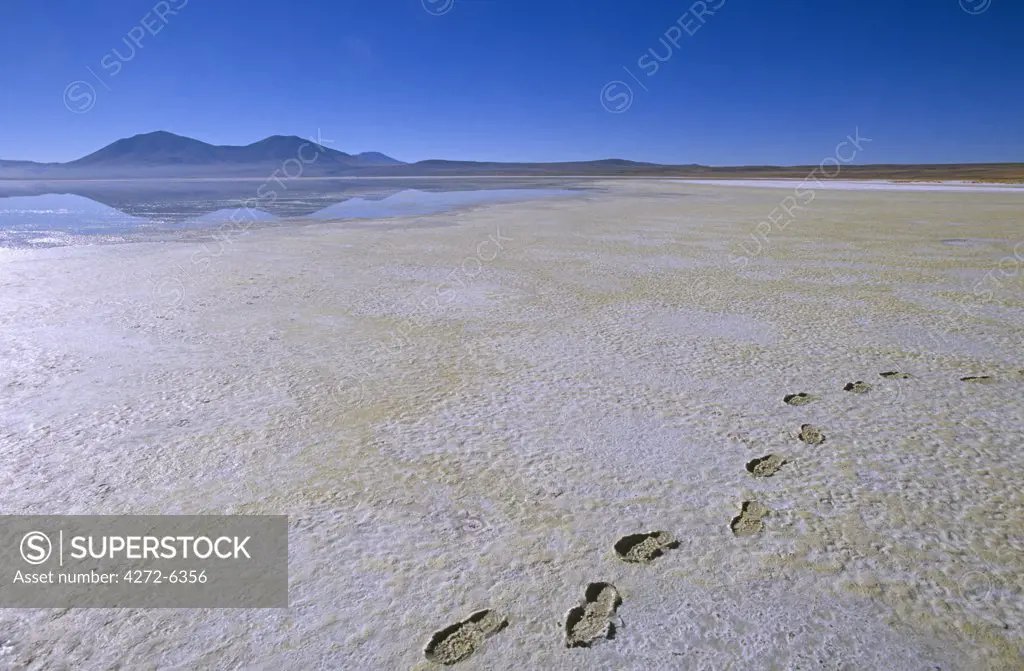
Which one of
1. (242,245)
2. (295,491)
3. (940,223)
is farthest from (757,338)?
(940,223)

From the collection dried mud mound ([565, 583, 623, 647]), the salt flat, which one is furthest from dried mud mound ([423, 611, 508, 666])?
dried mud mound ([565, 583, 623, 647])

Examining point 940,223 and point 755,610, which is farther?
point 940,223

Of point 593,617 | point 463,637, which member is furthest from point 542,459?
point 463,637

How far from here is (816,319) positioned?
7367 millimetres

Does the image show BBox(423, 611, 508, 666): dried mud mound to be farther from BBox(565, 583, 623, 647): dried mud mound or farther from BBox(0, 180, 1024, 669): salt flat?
BBox(565, 583, 623, 647): dried mud mound

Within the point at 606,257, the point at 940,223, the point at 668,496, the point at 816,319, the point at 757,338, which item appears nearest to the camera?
the point at 668,496

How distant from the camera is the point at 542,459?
3.96m

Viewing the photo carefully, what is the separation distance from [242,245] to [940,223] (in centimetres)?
1997

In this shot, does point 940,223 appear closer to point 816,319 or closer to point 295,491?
point 816,319

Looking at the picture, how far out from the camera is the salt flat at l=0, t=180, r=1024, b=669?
8.40 ft

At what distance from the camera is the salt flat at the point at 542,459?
2.56 metres

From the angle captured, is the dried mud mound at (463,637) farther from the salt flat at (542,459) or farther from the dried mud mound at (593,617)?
the dried mud mound at (593,617)

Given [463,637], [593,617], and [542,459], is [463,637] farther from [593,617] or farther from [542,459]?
[542,459]

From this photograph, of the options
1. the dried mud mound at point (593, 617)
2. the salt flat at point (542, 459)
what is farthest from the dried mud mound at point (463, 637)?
the dried mud mound at point (593, 617)
